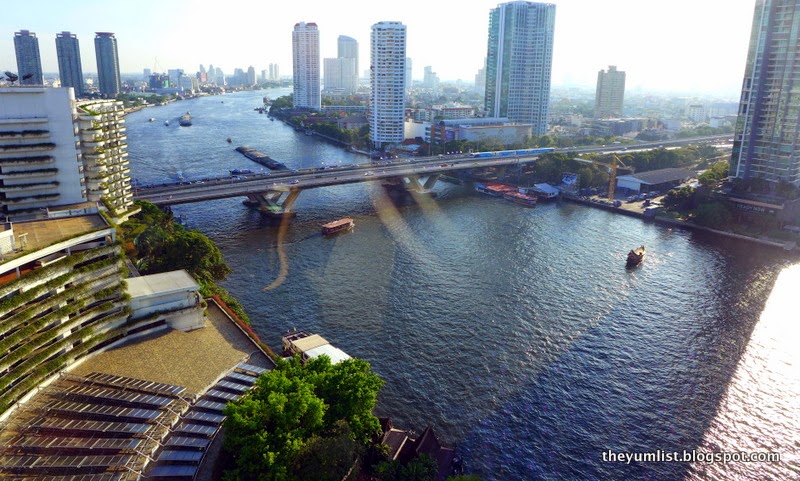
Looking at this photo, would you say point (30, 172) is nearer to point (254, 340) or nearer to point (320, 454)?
point (254, 340)

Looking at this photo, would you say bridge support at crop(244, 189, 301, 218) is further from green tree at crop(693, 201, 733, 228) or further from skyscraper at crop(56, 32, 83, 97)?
skyscraper at crop(56, 32, 83, 97)

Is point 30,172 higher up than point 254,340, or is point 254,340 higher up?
point 30,172

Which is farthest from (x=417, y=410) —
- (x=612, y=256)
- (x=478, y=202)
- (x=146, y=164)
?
(x=146, y=164)

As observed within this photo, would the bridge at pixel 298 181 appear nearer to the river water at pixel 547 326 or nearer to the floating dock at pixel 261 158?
the river water at pixel 547 326

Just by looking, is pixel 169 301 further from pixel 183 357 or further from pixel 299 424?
pixel 299 424

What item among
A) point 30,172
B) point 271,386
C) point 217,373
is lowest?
point 217,373

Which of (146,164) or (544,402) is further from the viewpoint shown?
(146,164)

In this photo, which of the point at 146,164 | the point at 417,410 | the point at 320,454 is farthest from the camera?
the point at 146,164
